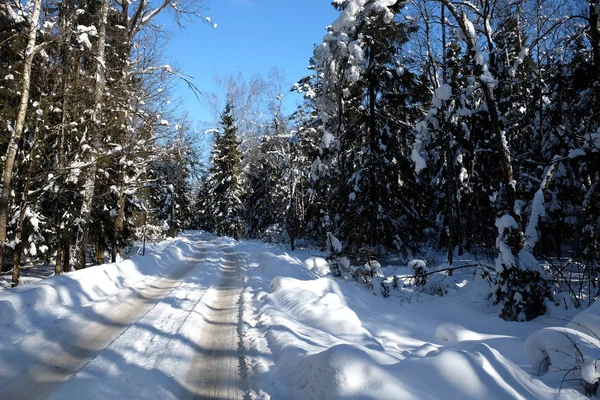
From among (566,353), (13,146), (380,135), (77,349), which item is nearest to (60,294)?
(77,349)

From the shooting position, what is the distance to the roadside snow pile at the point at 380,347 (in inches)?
130

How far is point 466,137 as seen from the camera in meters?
12.9

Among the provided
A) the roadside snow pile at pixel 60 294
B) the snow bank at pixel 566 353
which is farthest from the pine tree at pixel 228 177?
the snow bank at pixel 566 353

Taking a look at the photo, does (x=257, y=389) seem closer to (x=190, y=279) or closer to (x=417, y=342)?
(x=417, y=342)

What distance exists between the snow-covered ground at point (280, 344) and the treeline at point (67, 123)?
338 cm

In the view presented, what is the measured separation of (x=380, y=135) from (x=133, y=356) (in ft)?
39.1

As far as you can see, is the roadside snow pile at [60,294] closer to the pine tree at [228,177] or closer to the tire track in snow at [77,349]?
the tire track in snow at [77,349]

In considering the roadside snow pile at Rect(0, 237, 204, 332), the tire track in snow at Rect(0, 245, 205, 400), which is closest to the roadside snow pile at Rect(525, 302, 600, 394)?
the tire track in snow at Rect(0, 245, 205, 400)

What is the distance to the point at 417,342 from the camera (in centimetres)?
641

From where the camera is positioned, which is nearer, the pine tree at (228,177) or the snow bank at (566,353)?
the snow bank at (566,353)

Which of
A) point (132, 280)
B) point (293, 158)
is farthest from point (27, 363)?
point (293, 158)

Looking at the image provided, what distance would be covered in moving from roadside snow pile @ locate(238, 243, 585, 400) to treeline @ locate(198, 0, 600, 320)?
68.8 inches

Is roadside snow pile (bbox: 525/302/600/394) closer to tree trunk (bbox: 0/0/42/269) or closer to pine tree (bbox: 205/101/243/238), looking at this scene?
tree trunk (bbox: 0/0/42/269)

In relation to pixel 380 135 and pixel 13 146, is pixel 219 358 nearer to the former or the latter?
pixel 13 146
